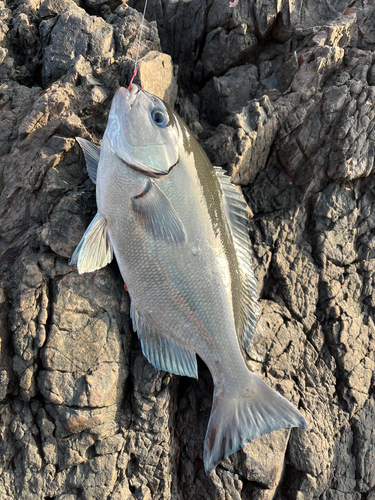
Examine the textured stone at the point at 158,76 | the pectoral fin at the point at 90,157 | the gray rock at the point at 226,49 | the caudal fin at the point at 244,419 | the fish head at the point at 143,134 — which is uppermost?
the gray rock at the point at 226,49

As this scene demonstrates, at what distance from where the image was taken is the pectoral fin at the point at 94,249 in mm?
2807

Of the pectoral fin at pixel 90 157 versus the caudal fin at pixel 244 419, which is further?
the pectoral fin at pixel 90 157

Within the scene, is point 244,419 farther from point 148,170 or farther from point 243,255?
point 148,170

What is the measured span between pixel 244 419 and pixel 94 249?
175 centimetres

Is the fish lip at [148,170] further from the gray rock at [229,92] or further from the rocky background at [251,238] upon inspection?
the gray rock at [229,92]

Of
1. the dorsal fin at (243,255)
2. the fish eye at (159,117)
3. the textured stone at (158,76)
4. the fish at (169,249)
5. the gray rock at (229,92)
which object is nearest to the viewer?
the fish at (169,249)

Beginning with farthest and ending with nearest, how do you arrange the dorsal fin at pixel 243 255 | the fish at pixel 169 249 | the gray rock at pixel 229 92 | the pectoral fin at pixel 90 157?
the gray rock at pixel 229 92 → the pectoral fin at pixel 90 157 → the dorsal fin at pixel 243 255 → the fish at pixel 169 249

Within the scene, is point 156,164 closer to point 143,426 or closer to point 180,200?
point 180,200

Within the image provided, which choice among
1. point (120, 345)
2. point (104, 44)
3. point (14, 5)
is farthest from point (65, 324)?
point (14, 5)

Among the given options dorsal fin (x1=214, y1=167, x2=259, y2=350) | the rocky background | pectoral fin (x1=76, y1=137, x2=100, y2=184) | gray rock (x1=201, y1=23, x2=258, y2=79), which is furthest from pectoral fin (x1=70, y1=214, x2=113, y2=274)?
gray rock (x1=201, y1=23, x2=258, y2=79)

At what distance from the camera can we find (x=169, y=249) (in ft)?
9.15

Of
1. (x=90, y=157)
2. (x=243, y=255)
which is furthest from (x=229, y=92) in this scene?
(x=243, y=255)

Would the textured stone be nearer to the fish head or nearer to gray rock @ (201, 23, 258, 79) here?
gray rock @ (201, 23, 258, 79)

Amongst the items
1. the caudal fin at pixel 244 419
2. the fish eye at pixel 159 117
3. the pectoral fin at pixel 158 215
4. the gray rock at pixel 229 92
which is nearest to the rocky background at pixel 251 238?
the gray rock at pixel 229 92
